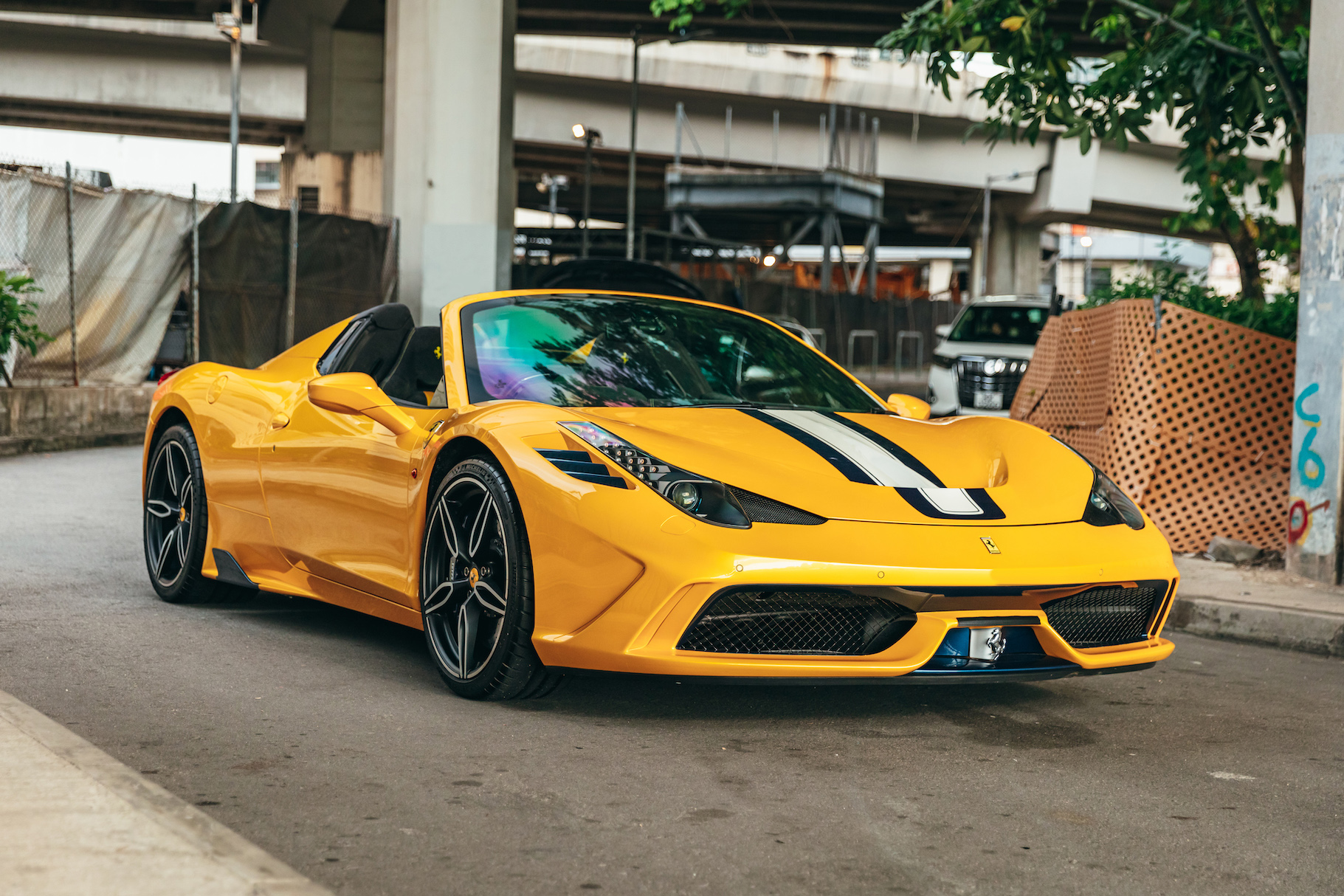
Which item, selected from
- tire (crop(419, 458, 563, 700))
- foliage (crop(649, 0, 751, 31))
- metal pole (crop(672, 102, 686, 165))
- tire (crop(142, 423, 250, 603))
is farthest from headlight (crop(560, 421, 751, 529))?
metal pole (crop(672, 102, 686, 165))

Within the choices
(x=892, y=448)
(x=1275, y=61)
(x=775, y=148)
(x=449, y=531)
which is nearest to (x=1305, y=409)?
(x=1275, y=61)

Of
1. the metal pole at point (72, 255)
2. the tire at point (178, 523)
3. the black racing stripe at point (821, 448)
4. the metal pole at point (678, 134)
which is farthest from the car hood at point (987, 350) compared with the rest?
the metal pole at point (678, 134)

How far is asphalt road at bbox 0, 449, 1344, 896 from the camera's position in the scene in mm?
3154

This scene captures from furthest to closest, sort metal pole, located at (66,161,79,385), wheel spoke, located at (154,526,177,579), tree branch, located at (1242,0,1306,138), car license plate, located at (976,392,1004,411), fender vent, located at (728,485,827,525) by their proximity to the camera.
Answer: car license plate, located at (976,392,1004,411)
metal pole, located at (66,161,79,385)
tree branch, located at (1242,0,1306,138)
wheel spoke, located at (154,526,177,579)
fender vent, located at (728,485,827,525)

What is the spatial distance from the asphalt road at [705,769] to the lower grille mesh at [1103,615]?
0.29 meters

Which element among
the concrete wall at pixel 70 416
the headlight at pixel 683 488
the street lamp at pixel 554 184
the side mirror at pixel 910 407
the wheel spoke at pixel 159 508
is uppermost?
the street lamp at pixel 554 184

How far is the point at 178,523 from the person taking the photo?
6348mm

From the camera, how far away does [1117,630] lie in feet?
14.9

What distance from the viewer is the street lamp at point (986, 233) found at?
4738 cm

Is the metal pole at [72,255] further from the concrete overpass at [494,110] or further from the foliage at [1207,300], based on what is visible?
the foliage at [1207,300]

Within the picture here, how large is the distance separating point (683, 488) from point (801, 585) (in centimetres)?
43

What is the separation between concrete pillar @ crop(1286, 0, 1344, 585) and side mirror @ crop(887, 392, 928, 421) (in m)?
3.02

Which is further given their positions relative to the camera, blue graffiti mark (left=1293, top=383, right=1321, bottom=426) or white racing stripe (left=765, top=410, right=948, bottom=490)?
blue graffiti mark (left=1293, top=383, right=1321, bottom=426)

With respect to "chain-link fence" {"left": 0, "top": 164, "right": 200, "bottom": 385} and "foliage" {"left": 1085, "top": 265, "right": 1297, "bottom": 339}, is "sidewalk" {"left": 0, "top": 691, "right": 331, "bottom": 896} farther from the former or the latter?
"chain-link fence" {"left": 0, "top": 164, "right": 200, "bottom": 385}
